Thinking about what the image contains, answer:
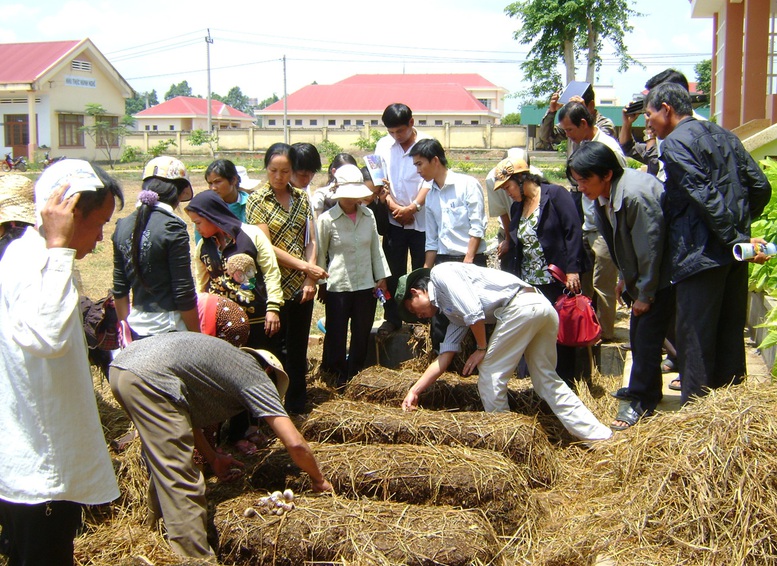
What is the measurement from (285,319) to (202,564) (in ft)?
7.69

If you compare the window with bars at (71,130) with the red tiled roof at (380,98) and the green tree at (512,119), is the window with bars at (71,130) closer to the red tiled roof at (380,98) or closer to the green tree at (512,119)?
the red tiled roof at (380,98)

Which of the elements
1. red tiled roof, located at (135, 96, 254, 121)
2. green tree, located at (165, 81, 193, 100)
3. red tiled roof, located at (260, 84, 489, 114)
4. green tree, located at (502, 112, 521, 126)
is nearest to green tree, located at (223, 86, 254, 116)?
green tree, located at (165, 81, 193, 100)

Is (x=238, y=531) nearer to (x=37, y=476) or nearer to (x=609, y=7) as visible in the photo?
(x=37, y=476)

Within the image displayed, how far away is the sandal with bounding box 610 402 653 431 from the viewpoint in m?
4.46

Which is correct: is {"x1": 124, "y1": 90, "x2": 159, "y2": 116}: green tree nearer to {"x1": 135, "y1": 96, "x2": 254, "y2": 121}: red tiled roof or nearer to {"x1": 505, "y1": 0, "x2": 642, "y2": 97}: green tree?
{"x1": 135, "y1": 96, "x2": 254, "y2": 121}: red tiled roof

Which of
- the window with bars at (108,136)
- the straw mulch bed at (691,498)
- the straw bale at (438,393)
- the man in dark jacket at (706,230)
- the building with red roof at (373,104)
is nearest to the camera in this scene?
the straw mulch bed at (691,498)

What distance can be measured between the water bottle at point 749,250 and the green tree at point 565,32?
2588 centimetres

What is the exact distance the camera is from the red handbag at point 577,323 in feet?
15.8

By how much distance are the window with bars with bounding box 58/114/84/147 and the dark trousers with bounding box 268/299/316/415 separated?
3654cm

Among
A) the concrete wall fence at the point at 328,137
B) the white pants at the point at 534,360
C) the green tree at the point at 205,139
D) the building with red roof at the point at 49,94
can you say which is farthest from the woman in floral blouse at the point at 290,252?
the building with red roof at the point at 49,94

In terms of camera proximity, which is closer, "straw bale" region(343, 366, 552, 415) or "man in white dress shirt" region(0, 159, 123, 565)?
"man in white dress shirt" region(0, 159, 123, 565)

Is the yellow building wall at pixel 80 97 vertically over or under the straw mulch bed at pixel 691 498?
over

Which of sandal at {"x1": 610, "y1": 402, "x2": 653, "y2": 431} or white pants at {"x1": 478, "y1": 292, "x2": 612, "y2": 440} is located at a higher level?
white pants at {"x1": 478, "y1": 292, "x2": 612, "y2": 440}

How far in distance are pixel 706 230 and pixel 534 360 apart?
1263 mm
